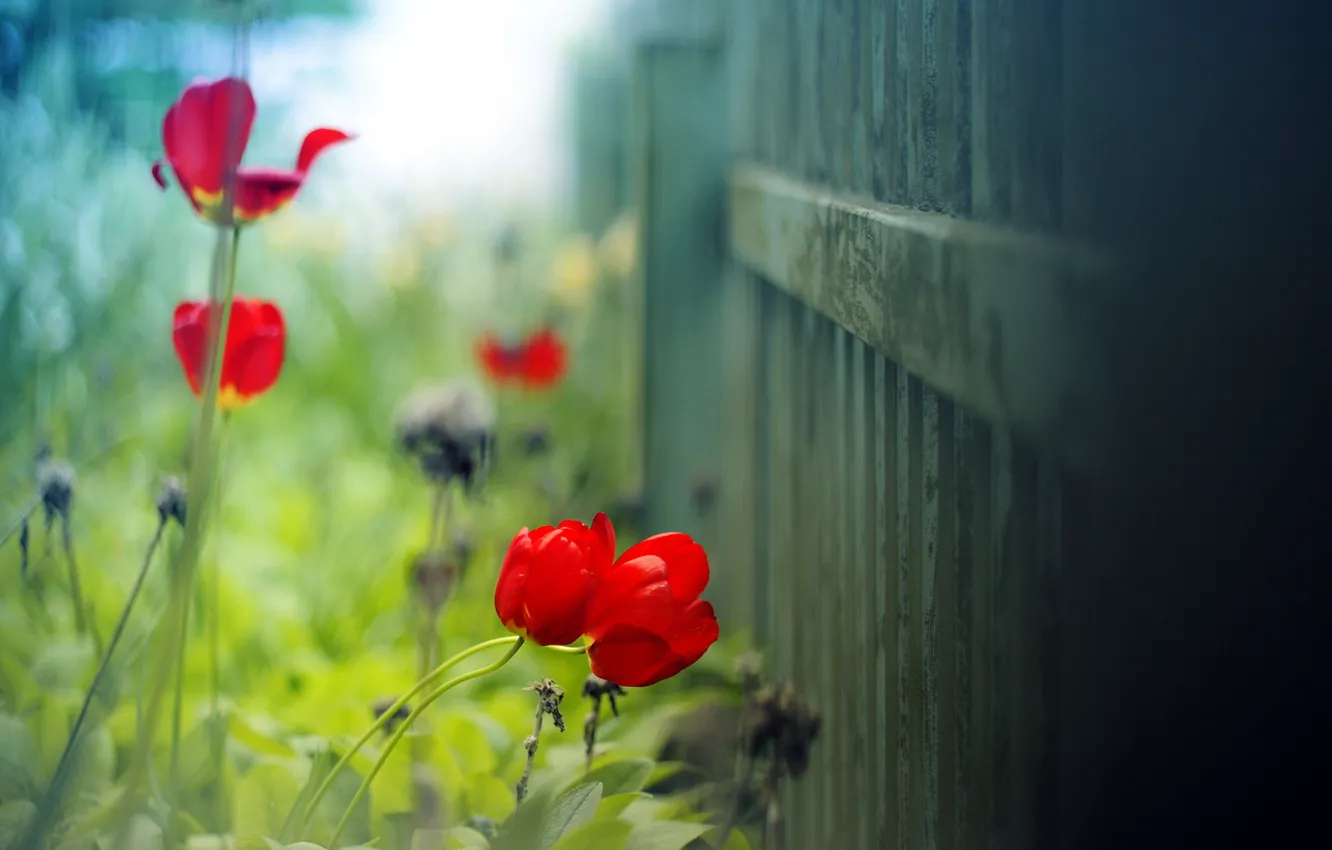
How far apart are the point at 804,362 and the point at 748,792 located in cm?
48

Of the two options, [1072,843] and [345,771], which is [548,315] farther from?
[1072,843]

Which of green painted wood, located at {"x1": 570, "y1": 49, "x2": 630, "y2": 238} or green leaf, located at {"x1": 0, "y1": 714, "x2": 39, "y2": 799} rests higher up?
green painted wood, located at {"x1": 570, "y1": 49, "x2": 630, "y2": 238}

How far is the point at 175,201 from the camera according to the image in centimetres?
278

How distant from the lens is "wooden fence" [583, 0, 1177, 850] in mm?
628

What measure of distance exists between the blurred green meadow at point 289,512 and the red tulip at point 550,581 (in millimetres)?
171

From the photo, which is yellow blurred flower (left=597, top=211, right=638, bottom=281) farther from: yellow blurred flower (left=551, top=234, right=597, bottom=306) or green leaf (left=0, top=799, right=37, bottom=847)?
green leaf (left=0, top=799, right=37, bottom=847)

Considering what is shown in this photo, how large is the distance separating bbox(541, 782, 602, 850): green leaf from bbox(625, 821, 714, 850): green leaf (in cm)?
6

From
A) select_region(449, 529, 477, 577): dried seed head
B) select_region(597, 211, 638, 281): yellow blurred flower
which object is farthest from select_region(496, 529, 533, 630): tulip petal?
select_region(597, 211, 638, 281): yellow blurred flower

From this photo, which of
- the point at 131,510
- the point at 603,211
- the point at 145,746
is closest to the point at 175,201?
the point at 131,510

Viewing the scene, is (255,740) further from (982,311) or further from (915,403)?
(982,311)

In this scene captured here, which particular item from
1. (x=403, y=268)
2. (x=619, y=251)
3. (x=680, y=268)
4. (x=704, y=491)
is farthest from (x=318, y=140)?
(x=403, y=268)

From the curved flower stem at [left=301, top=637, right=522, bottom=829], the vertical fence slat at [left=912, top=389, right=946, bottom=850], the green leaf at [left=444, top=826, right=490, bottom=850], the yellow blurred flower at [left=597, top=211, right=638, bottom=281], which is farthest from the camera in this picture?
the yellow blurred flower at [left=597, top=211, right=638, bottom=281]

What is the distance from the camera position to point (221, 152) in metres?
1.06

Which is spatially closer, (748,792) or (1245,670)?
(1245,670)
